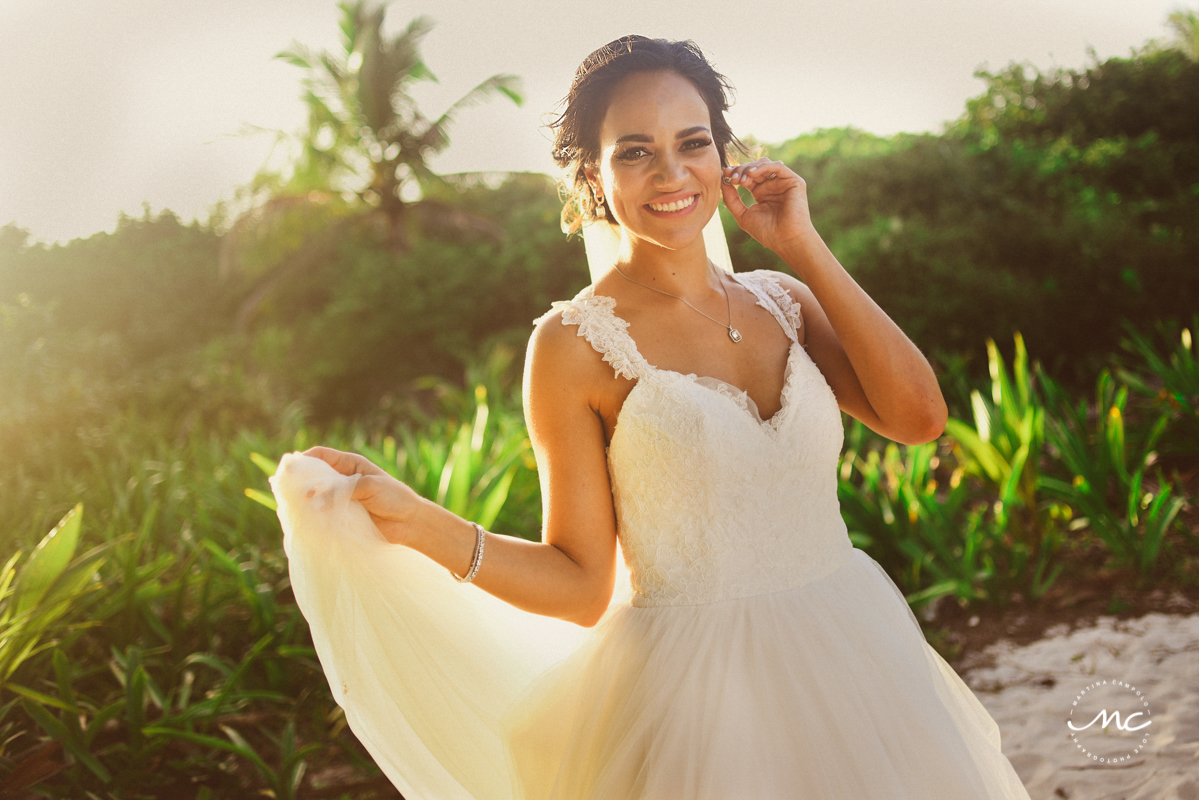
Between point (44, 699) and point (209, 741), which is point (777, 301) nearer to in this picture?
point (209, 741)

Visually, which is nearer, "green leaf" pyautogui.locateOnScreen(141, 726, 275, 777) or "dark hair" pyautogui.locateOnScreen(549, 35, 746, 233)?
"dark hair" pyautogui.locateOnScreen(549, 35, 746, 233)

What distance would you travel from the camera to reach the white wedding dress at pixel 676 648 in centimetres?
150

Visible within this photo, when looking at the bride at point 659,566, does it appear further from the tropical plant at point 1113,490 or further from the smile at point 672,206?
the tropical plant at point 1113,490

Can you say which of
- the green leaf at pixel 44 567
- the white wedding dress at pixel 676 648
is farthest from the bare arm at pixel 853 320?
the green leaf at pixel 44 567

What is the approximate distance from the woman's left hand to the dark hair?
112mm

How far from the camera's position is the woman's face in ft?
5.65

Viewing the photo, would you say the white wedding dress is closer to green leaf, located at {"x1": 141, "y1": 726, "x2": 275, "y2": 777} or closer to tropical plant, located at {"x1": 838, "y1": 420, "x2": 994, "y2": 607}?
green leaf, located at {"x1": 141, "y1": 726, "x2": 275, "y2": 777}

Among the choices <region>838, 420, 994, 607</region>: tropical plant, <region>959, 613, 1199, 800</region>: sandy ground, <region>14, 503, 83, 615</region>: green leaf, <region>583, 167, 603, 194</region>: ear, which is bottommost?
<region>959, 613, 1199, 800</region>: sandy ground

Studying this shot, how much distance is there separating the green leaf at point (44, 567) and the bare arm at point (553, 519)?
1898 millimetres

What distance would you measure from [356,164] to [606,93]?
1603cm

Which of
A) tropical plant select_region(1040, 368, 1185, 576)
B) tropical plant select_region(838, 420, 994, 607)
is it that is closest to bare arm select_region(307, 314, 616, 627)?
tropical plant select_region(838, 420, 994, 607)

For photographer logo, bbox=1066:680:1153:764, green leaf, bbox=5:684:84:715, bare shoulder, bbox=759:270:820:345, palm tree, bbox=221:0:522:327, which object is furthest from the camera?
palm tree, bbox=221:0:522:327

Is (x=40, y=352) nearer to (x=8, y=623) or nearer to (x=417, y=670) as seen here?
(x=8, y=623)

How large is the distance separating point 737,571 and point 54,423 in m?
8.02
